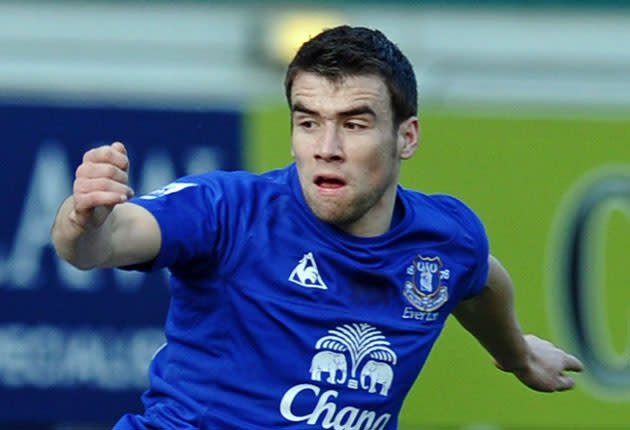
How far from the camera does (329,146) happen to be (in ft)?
13.3

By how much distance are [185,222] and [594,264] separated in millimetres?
4945

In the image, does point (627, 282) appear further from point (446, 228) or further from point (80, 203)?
point (80, 203)

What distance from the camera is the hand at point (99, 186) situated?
342 cm

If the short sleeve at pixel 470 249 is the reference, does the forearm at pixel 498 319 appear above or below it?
below

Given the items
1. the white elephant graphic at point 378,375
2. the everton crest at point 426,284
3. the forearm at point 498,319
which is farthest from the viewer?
the forearm at point 498,319

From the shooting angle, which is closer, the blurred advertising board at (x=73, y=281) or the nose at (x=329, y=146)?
the nose at (x=329, y=146)

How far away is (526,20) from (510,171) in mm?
1275

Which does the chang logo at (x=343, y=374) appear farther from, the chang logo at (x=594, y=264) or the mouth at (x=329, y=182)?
the chang logo at (x=594, y=264)

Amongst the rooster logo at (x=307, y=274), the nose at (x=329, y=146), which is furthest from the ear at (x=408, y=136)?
the rooster logo at (x=307, y=274)

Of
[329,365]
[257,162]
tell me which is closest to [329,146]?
[329,365]

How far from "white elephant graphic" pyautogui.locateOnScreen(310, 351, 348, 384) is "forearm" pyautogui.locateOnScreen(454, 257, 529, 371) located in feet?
2.65

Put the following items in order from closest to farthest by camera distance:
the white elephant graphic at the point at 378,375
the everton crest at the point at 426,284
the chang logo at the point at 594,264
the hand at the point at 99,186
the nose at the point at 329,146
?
the hand at the point at 99,186 < the nose at the point at 329,146 < the white elephant graphic at the point at 378,375 < the everton crest at the point at 426,284 < the chang logo at the point at 594,264

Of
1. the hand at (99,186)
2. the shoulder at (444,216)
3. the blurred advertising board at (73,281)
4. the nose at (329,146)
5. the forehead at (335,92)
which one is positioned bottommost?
the blurred advertising board at (73,281)

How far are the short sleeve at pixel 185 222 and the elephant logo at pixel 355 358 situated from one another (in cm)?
46
